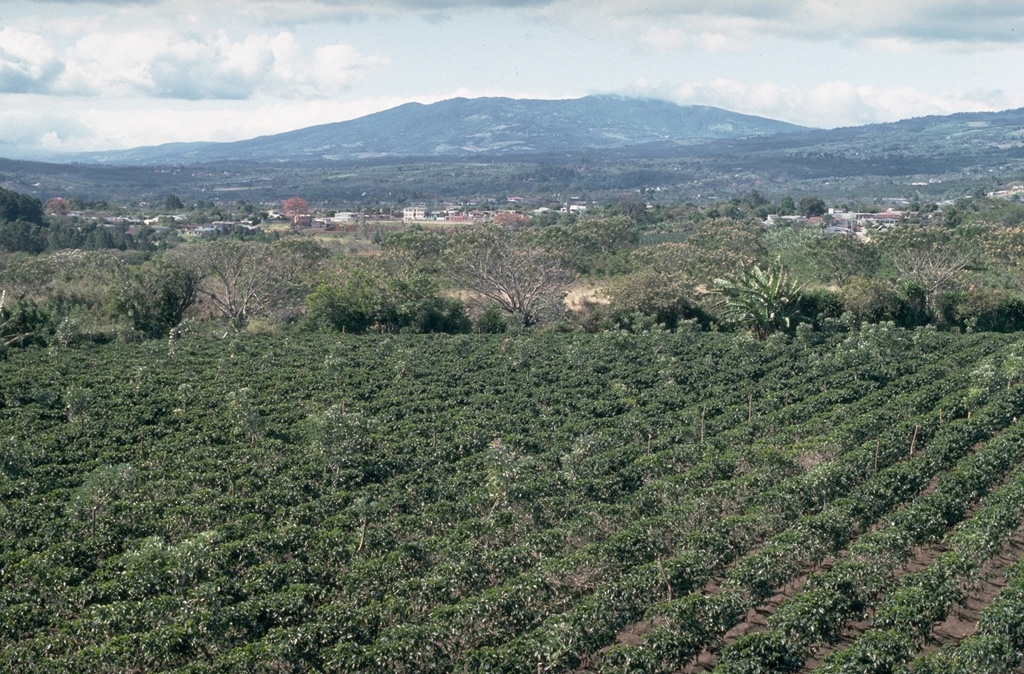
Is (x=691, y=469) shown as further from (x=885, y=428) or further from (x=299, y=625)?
(x=299, y=625)

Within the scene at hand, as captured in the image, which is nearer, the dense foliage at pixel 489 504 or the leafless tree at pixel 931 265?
the dense foliage at pixel 489 504

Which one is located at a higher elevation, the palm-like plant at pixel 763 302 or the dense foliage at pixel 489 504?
the palm-like plant at pixel 763 302

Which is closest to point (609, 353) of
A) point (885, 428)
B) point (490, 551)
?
point (885, 428)

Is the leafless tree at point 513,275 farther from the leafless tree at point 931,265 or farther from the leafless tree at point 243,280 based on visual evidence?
the leafless tree at point 931,265

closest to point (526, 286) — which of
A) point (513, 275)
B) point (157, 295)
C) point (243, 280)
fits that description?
point (513, 275)

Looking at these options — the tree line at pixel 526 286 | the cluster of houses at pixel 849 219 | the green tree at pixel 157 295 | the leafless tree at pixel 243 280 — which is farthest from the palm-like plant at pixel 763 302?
the cluster of houses at pixel 849 219

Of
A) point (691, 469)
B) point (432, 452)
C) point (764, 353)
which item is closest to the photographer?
point (691, 469)
